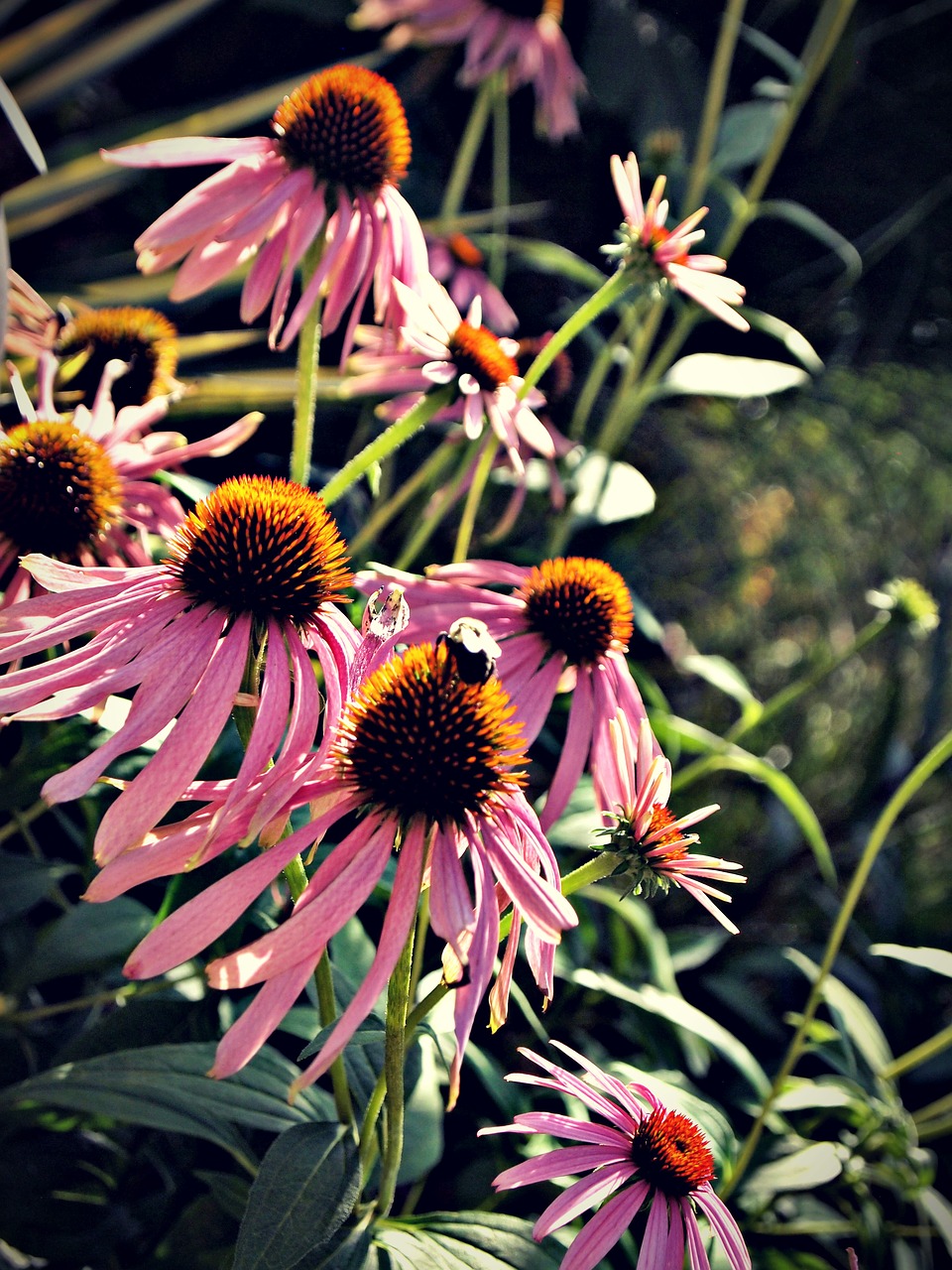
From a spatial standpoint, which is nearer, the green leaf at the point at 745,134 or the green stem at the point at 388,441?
the green stem at the point at 388,441

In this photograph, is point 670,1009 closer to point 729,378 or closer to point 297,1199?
point 297,1199

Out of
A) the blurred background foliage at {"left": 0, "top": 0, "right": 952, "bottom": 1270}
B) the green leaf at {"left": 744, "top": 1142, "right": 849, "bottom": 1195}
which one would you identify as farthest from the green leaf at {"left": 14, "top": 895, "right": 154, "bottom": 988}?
the green leaf at {"left": 744, "top": 1142, "right": 849, "bottom": 1195}

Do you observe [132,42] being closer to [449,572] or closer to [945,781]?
[449,572]

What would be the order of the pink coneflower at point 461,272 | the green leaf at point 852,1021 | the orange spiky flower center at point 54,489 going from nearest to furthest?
the orange spiky flower center at point 54,489 → the green leaf at point 852,1021 → the pink coneflower at point 461,272

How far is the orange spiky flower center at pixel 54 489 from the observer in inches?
16.6

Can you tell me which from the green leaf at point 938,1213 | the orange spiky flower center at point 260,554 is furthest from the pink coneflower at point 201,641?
the green leaf at point 938,1213

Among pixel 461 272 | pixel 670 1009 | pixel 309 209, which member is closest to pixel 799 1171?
pixel 670 1009

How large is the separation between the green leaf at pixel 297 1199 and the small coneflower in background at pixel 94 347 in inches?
15.0

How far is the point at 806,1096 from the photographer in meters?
0.59

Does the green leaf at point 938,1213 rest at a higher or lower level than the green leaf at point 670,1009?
lower

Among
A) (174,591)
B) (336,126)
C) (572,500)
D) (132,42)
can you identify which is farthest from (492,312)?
(132,42)

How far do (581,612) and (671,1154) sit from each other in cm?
23

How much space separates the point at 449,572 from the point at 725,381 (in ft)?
1.23

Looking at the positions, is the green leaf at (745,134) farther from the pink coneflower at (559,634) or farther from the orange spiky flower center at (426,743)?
the orange spiky flower center at (426,743)
